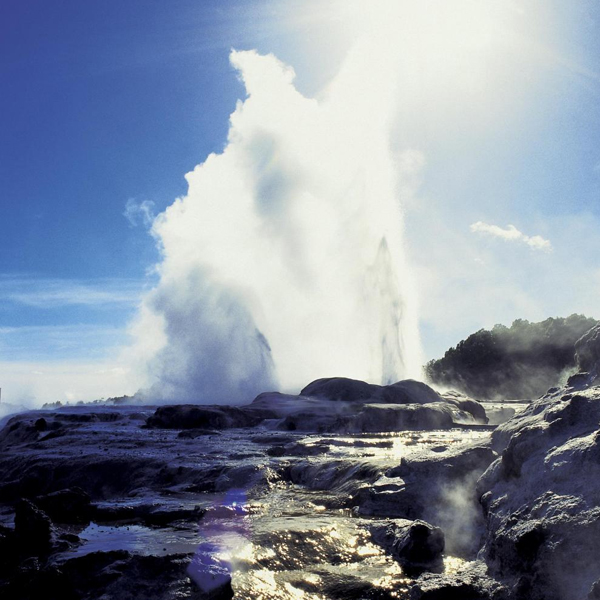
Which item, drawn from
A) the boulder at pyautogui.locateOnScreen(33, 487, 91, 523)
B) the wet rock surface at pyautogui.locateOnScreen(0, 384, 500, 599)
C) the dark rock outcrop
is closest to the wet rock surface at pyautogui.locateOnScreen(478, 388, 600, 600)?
the wet rock surface at pyautogui.locateOnScreen(0, 384, 500, 599)

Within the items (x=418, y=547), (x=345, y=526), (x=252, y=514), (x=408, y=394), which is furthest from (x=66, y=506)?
(x=408, y=394)

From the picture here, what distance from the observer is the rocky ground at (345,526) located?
207 inches

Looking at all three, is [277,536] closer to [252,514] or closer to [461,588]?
[252,514]

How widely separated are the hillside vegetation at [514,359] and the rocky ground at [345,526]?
232 feet

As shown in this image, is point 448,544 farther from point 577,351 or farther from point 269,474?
point 269,474

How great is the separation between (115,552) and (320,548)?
2.47 meters

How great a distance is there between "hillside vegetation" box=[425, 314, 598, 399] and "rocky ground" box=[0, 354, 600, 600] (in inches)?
2780

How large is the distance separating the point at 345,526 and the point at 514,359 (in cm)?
7679

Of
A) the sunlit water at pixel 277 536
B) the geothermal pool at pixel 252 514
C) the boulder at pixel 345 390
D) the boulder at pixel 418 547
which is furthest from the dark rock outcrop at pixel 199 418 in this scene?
the boulder at pixel 418 547

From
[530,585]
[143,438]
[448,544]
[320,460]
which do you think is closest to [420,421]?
[143,438]

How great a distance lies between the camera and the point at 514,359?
78.5 m

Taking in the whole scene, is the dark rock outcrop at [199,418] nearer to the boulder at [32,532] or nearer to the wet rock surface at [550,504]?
the boulder at [32,532]

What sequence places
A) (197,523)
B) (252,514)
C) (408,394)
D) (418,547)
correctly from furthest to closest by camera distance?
(408,394), (252,514), (197,523), (418,547)

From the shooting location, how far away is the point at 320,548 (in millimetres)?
6973
